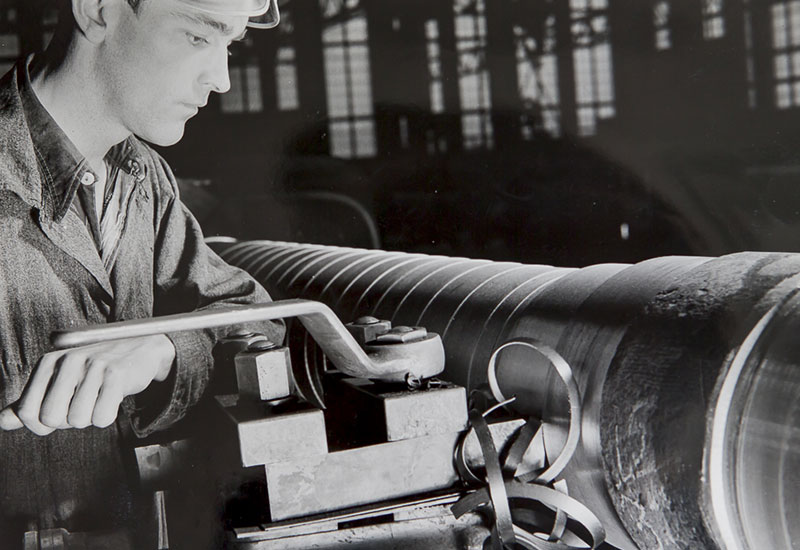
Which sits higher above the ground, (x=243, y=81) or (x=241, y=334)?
(x=243, y=81)

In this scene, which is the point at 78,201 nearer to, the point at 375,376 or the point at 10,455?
the point at 10,455

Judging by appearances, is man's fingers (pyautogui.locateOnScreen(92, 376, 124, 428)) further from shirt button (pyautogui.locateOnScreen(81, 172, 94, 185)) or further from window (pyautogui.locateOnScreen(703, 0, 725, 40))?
window (pyautogui.locateOnScreen(703, 0, 725, 40))

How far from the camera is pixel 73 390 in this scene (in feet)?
1.99

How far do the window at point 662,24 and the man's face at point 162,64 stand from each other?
57 cm

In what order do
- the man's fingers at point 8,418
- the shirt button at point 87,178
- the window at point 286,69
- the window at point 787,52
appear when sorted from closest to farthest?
the man's fingers at point 8,418 → the shirt button at point 87,178 → the window at point 286,69 → the window at point 787,52

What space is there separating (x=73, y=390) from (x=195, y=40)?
418 mm

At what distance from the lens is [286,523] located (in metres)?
0.57

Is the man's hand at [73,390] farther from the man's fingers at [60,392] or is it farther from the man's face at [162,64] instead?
the man's face at [162,64]

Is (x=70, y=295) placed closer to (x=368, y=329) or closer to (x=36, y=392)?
(x=36, y=392)

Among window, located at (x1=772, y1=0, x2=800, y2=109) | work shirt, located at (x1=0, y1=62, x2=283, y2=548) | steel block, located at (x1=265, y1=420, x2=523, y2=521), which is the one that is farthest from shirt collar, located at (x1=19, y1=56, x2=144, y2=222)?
window, located at (x1=772, y1=0, x2=800, y2=109)

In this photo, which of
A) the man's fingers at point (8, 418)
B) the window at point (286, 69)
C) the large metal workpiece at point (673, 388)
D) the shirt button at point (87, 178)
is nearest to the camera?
the large metal workpiece at point (673, 388)

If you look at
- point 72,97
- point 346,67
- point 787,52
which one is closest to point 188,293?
point 72,97

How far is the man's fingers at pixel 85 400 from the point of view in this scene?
23.9 inches

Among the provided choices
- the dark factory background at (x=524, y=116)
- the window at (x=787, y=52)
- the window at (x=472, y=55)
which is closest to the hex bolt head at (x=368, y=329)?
the dark factory background at (x=524, y=116)
